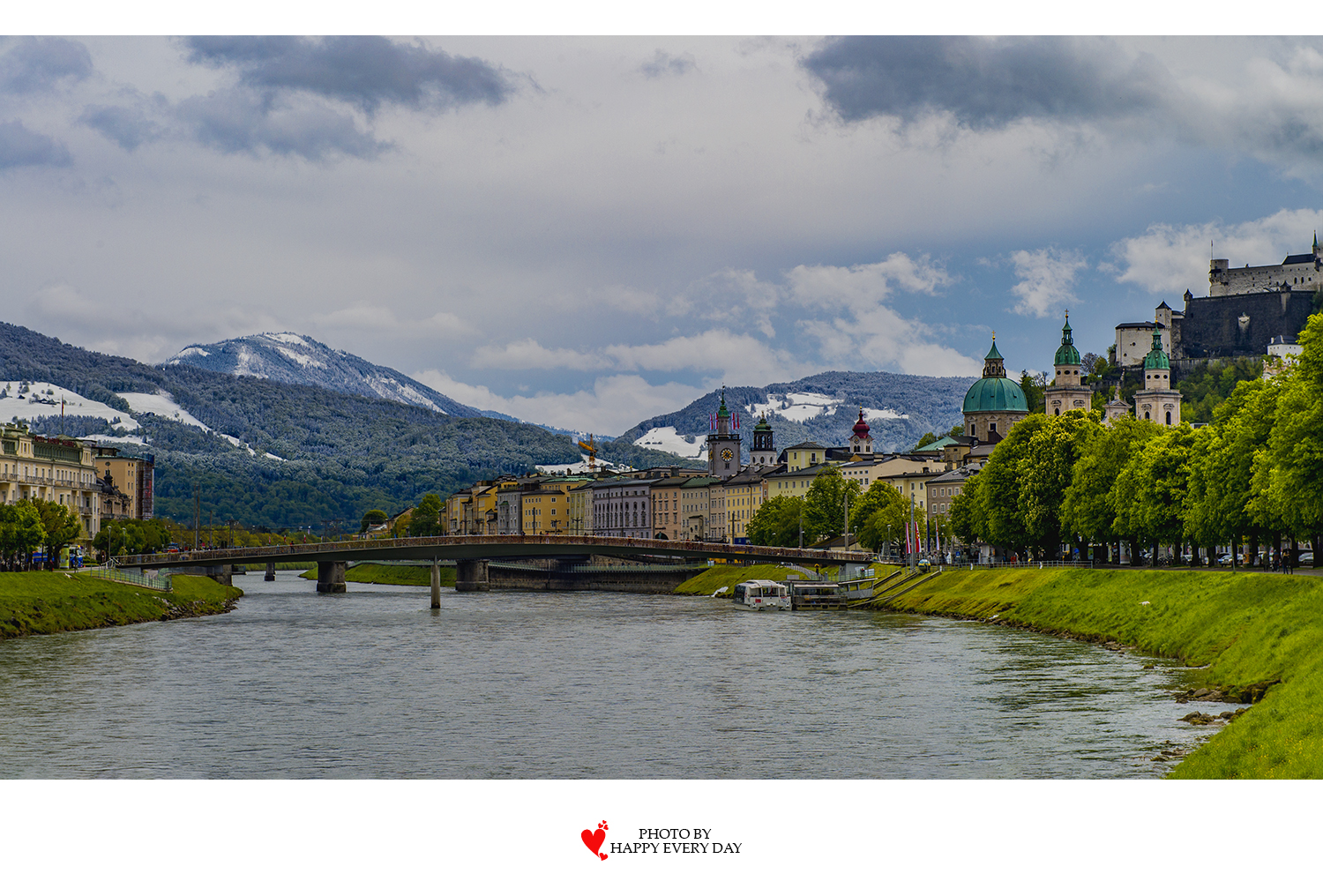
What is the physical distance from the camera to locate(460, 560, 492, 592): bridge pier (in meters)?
162

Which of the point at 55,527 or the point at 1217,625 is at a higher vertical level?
the point at 55,527

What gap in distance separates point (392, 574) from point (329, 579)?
40.0 m

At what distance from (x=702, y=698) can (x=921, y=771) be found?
48.9ft

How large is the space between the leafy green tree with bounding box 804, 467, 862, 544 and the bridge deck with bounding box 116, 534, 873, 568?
2498 cm

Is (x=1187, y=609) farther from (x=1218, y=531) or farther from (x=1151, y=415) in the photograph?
(x=1151, y=415)

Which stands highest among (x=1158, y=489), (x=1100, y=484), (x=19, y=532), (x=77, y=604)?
(x=1100, y=484)

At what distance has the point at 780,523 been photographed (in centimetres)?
15488

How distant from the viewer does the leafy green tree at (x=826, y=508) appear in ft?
481

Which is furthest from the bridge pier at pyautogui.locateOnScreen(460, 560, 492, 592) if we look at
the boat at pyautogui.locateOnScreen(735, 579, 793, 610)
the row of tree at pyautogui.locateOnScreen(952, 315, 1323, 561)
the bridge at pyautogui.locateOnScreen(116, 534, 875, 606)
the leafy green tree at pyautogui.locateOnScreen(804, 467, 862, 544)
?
the row of tree at pyautogui.locateOnScreen(952, 315, 1323, 561)

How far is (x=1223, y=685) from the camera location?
42250 millimetres

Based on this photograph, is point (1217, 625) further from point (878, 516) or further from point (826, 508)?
point (826, 508)

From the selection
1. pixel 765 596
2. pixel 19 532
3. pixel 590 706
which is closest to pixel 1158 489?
pixel 590 706

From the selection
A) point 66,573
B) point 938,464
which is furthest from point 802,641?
point 938,464
